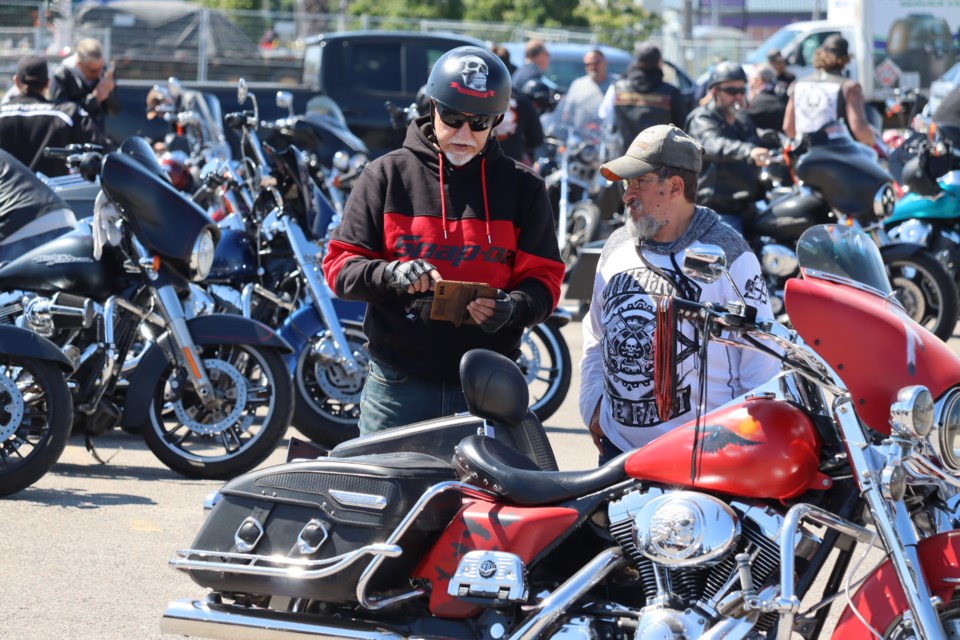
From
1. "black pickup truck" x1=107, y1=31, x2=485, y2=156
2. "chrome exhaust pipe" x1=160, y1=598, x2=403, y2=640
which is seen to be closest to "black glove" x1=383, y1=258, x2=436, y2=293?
"chrome exhaust pipe" x1=160, y1=598, x2=403, y2=640

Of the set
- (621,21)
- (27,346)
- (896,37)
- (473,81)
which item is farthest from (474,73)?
(621,21)

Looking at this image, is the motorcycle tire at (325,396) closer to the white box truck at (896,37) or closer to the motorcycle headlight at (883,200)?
the motorcycle headlight at (883,200)

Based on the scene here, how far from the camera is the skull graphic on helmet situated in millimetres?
4223

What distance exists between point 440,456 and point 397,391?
56cm

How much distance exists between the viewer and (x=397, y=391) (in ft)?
14.4

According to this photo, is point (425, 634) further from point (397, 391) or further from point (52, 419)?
point (52, 419)

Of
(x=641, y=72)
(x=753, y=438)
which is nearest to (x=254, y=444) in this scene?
(x=753, y=438)

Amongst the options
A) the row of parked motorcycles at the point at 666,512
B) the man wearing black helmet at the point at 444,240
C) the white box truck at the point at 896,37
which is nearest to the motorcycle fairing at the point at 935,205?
the man wearing black helmet at the point at 444,240

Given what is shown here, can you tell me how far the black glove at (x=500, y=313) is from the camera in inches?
165

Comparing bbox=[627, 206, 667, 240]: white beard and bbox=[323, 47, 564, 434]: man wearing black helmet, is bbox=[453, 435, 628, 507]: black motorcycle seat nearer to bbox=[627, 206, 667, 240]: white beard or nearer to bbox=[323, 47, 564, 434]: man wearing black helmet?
bbox=[323, 47, 564, 434]: man wearing black helmet

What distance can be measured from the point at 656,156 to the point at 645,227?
0.20 meters

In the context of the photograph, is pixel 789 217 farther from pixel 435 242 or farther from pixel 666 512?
pixel 666 512

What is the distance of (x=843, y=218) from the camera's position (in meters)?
9.70

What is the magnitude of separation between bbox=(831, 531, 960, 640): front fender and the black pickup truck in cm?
1356
